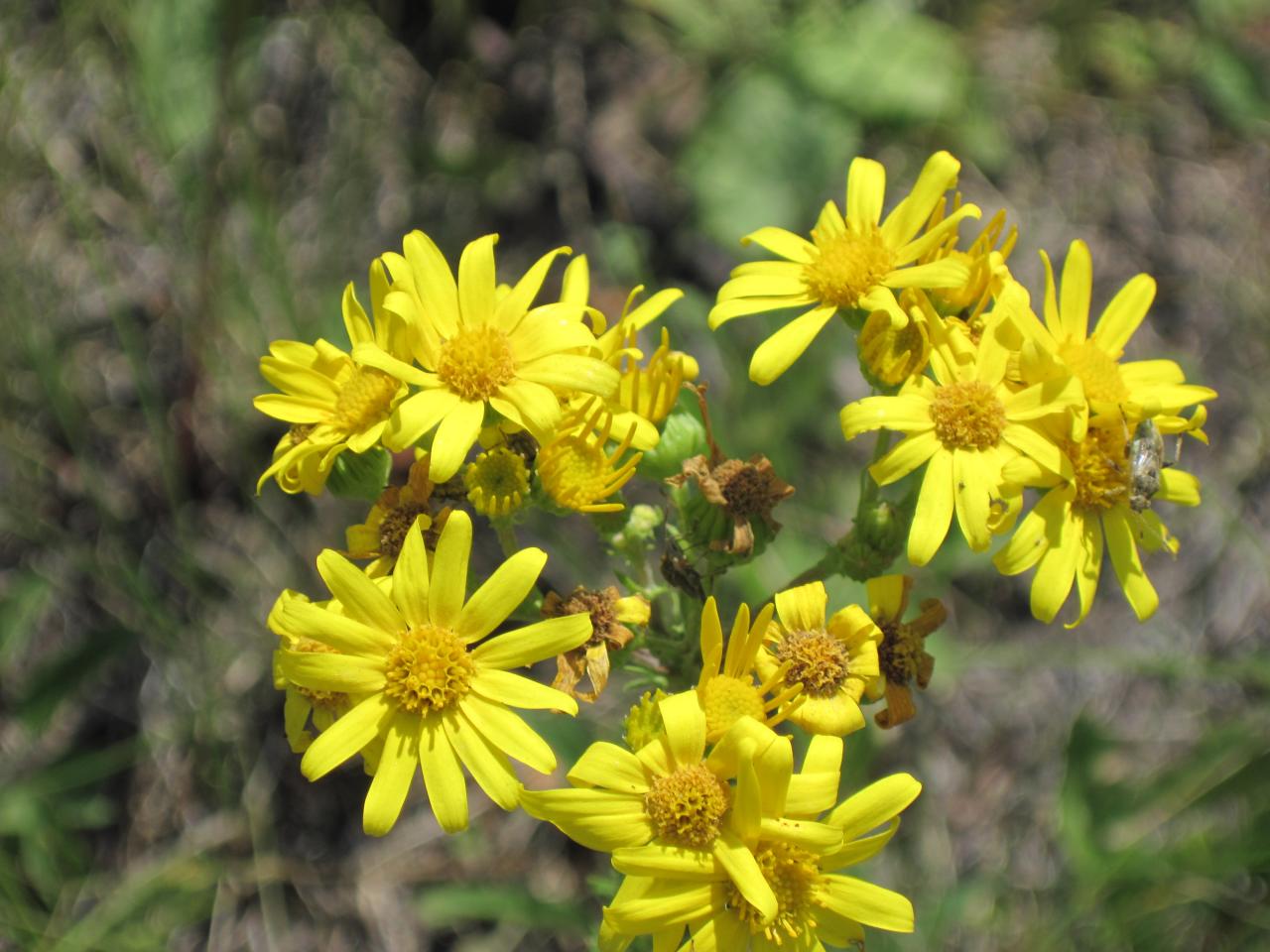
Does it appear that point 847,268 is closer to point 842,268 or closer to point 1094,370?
point 842,268

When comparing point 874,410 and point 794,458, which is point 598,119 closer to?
point 794,458

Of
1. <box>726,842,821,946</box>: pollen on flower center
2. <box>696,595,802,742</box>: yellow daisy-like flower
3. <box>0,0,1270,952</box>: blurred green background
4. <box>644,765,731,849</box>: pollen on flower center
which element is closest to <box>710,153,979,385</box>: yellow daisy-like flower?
<box>696,595,802,742</box>: yellow daisy-like flower

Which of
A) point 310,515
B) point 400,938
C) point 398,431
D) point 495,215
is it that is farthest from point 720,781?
point 495,215

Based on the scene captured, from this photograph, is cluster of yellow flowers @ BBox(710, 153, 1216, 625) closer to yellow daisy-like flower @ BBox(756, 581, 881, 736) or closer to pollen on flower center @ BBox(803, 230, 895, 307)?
pollen on flower center @ BBox(803, 230, 895, 307)

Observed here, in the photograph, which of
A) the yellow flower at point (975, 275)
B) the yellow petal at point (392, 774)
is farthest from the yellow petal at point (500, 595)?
the yellow flower at point (975, 275)

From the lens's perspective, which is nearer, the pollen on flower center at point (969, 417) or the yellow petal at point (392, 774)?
the yellow petal at point (392, 774)

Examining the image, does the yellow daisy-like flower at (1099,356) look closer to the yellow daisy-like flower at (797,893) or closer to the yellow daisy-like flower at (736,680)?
the yellow daisy-like flower at (736,680)
